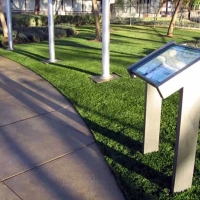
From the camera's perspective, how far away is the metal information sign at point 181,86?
9.25 feet

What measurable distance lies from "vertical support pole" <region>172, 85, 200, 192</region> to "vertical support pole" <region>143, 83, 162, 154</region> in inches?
30.3

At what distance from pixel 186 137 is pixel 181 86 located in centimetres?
54

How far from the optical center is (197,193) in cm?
322

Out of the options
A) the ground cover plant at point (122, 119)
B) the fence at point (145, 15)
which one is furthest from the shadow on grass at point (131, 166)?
the fence at point (145, 15)

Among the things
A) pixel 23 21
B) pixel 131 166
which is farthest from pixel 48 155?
pixel 23 21

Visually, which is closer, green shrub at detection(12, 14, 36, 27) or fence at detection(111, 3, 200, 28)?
green shrub at detection(12, 14, 36, 27)

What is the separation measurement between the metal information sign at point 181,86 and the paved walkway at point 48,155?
27.5 inches

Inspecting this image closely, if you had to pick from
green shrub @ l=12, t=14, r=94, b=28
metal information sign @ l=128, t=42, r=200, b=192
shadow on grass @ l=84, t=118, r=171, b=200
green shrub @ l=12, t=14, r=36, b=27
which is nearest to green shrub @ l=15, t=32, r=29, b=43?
green shrub @ l=12, t=14, r=94, b=28

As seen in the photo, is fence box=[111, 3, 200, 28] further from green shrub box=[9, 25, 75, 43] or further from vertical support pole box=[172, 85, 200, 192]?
vertical support pole box=[172, 85, 200, 192]

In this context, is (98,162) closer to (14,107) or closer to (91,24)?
(14,107)

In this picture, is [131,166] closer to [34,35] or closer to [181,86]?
[181,86]

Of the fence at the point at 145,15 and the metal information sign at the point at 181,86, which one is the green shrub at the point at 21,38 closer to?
the metal information sign at the point at 181,86

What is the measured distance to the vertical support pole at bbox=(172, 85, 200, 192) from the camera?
9.72ft

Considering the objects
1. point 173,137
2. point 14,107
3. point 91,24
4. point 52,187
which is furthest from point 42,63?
point 91,24
